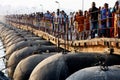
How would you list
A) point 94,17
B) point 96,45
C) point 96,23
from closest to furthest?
point 96,45, point 94,17, point 96,23

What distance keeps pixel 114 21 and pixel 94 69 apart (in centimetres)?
611

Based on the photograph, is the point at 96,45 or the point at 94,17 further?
the point at 94,17

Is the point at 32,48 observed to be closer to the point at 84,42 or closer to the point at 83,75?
the point at 84,42

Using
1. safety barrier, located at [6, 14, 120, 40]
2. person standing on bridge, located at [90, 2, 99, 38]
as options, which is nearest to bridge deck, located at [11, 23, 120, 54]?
safety barrier, located at [6, 14, 120, 40]

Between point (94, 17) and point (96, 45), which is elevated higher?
point (94, 17)

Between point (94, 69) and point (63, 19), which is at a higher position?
point (63, 19)

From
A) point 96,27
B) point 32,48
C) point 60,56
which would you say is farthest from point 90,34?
point 60,56

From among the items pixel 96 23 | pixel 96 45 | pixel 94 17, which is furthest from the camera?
pixel 96 23

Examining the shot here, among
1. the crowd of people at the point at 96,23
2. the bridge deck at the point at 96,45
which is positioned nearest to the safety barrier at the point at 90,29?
the crowd of people at the point at 96,23

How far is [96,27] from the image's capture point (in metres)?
18.3

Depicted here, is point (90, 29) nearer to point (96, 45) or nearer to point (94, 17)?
point (94, 17)

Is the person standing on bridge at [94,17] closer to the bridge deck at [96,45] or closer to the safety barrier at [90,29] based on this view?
the safety barrier at [90,29]

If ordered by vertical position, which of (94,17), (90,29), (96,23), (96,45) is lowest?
(96,45)

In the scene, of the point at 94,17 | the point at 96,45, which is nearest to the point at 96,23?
the point at 94,17
